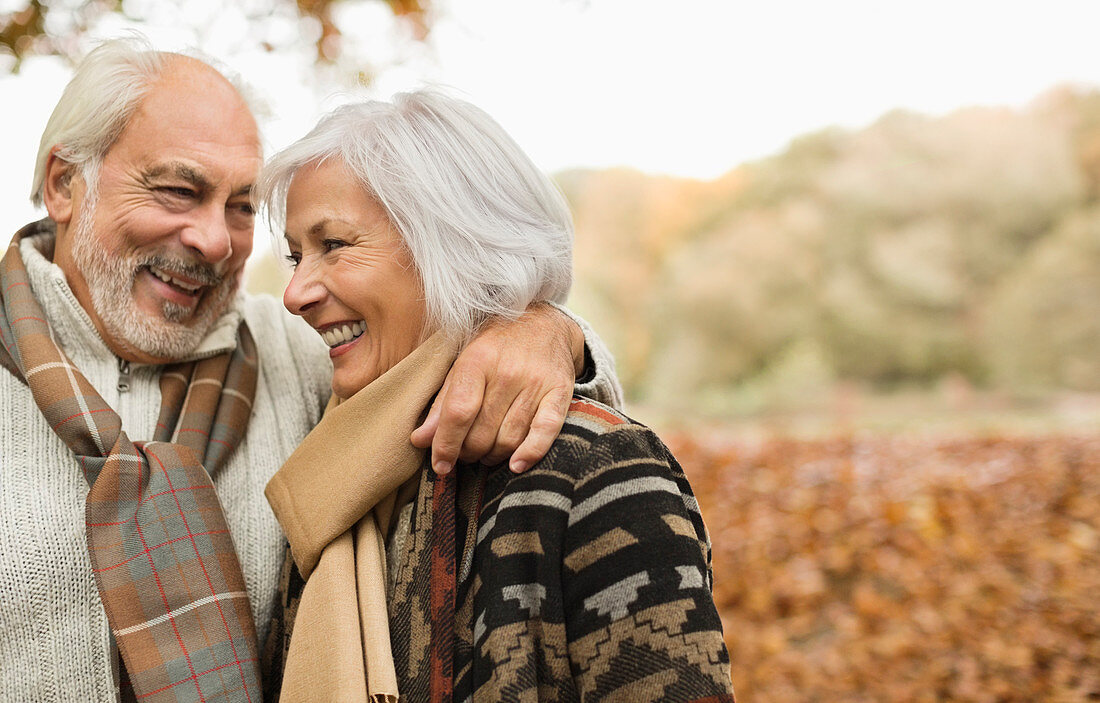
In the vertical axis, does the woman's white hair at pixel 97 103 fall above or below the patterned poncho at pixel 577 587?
above

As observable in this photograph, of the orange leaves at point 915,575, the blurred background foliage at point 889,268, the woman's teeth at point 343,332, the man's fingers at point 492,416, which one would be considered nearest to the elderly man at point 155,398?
the man's fingers at point 492,416

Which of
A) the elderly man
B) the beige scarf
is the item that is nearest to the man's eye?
the elderly man

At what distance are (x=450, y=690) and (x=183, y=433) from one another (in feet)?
3.08

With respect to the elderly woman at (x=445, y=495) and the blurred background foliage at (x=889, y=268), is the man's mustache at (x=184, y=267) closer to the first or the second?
the elderly woman at (x=445, y=495)

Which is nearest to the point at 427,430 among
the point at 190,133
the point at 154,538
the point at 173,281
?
the point at 154,538

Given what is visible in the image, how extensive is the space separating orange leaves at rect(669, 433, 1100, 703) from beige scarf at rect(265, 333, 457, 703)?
3134 millimetres

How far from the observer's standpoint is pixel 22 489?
1.71 m

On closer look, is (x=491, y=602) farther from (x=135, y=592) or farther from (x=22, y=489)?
(x=22, y=489)

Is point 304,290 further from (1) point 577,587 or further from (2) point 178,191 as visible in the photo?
(1) point 577,587

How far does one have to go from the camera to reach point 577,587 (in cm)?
138

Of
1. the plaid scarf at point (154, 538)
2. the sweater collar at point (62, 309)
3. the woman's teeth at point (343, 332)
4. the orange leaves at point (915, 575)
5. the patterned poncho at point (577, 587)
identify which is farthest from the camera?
the orange leaves at point (915, 575)

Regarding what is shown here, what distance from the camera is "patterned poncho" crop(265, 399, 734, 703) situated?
1.30 metres

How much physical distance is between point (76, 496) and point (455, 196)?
1.04 meters

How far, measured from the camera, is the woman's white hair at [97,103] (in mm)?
1993
